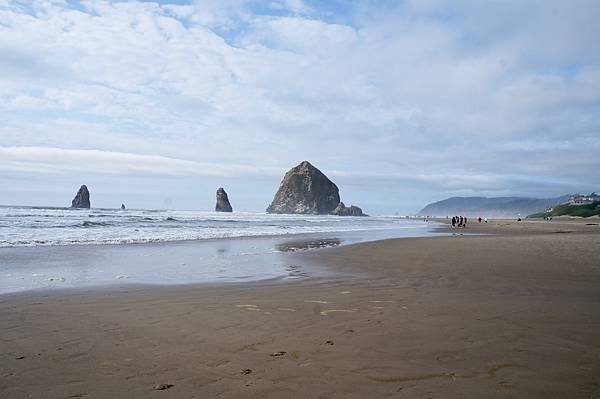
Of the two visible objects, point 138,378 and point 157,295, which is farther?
point 157,295

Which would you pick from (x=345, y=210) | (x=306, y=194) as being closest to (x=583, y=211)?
(x=345, y=210)

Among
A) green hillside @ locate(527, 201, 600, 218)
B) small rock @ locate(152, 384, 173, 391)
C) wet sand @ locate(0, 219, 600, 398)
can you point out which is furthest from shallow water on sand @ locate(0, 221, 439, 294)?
green hillside @ locate(527, 201, 600, 218)

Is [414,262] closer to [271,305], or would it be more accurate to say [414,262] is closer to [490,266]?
[490,266]

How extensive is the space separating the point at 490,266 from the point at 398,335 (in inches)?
344

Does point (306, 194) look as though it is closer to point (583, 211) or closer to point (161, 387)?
point (583, 211)

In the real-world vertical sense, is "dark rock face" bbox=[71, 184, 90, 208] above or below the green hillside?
above

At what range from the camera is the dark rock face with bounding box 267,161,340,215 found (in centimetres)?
17302

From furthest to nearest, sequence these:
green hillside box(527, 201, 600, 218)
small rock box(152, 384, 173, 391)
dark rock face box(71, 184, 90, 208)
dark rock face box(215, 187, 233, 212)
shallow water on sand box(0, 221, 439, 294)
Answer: dark rock face box(215, 187, 233, 212), dark rock face box(71, 184, 90, 208), green hillside box(527, 201, 600, 218), shallow water on sand box(0, 221, 439, 294), small rock box(152, 384, 173, 391)

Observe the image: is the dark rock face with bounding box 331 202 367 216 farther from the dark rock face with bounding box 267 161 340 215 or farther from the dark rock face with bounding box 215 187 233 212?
the dark rock face with bounding box 215 187 233 212

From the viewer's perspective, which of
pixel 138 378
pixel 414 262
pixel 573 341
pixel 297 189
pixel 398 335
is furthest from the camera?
pixel 297 189

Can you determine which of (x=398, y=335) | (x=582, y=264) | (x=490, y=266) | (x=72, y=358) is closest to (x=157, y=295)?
(x=72, y=358)

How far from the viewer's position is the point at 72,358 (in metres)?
4.22

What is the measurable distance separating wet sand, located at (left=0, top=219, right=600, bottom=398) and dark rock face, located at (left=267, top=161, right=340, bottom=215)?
162805mm

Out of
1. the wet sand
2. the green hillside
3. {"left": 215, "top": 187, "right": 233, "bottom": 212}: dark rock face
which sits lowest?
the wet sand
